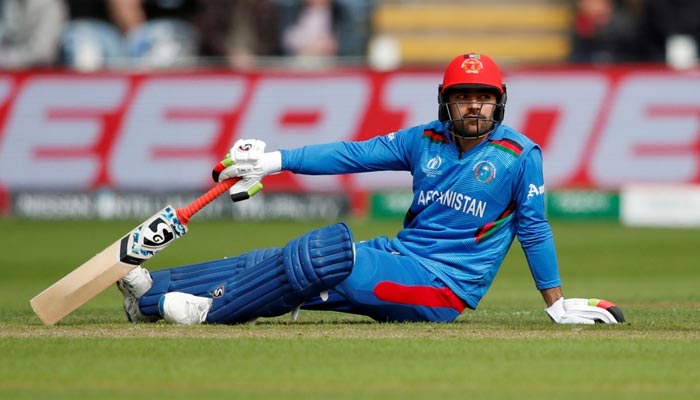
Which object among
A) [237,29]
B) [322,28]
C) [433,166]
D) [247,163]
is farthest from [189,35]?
[433,166]

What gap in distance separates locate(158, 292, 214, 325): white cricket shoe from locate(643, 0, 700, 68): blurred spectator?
1165 cm

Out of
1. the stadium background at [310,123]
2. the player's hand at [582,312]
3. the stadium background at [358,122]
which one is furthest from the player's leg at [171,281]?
the stadium background at [310,123]

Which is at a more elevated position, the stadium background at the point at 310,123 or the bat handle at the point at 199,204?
the bat handle at the point at 199,204

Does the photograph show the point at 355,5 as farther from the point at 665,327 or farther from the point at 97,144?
the point at 665,327

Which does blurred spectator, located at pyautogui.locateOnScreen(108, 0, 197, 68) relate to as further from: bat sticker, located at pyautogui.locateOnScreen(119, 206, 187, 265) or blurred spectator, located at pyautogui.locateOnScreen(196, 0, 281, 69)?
bat sticker, located at pyautogui.locateOnScreen(119, 206, 187, 265)

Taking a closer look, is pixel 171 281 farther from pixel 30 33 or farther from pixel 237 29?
pixel 30 33

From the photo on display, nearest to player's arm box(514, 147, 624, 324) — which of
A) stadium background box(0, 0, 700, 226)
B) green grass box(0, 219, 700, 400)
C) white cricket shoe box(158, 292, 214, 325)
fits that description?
green grass box(0, 219, 700, 400)

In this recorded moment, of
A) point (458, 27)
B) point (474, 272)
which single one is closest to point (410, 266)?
point (474, 272)

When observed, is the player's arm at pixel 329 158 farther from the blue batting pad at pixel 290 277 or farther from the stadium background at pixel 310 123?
the stadium background at pixel 310 123

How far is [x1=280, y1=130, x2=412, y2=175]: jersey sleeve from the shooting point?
697 cm

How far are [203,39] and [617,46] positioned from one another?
5431 mm

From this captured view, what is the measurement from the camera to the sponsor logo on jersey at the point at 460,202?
22.2 feet

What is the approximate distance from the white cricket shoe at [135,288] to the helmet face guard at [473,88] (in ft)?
5.61

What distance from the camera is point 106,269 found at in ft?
A: 22.3
